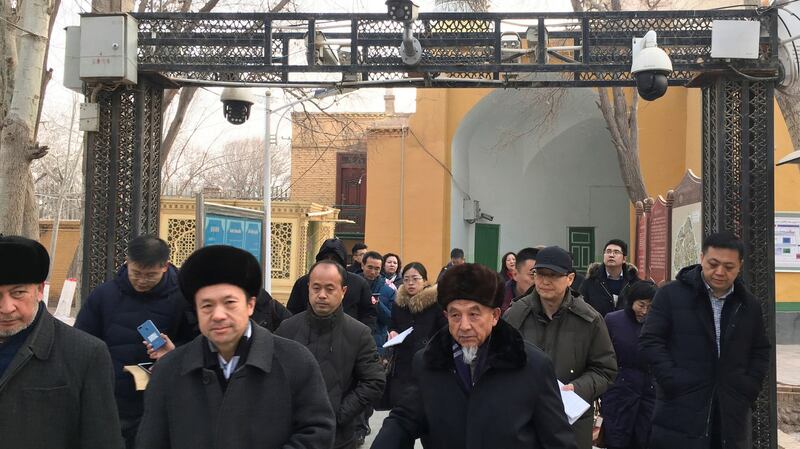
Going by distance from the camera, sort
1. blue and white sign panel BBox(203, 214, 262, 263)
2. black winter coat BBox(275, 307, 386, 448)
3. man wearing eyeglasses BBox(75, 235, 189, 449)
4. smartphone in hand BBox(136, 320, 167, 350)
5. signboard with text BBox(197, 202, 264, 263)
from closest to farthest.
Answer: smartphone in hand BBox(136, 320, 167, 350), man wearing eyeglasses BBox(75, 235, 189, 449), black winter coat BBox(275, 307, 386, 448), signboard with text BBox(197, 202, 264, 263), blue and white sign panel BBox(203, 214, 262, 263)

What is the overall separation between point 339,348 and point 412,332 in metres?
2.55

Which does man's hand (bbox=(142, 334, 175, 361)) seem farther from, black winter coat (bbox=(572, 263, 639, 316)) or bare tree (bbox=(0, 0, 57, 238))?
bare tree (bbox=(0, 0, 57, 238))

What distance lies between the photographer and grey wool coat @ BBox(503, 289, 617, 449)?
5246 mm

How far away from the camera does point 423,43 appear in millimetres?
8328

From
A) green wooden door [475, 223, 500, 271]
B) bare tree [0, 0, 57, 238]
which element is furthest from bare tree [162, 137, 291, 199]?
bare tree [0, 0, 57, 238]

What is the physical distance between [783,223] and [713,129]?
36.8 ft

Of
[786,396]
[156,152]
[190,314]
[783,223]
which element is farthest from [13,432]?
[783,223]

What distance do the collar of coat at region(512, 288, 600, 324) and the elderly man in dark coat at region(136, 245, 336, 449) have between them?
2.43 meters

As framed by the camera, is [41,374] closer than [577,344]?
Yes


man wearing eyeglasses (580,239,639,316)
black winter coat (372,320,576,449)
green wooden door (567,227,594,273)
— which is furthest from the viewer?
green wooden door (567,227,594,273)

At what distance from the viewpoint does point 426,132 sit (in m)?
23.9

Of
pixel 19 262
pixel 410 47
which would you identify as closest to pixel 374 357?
pixel 19 262

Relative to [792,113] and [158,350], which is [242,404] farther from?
[792,113]

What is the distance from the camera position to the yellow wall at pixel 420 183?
23.6 meters
